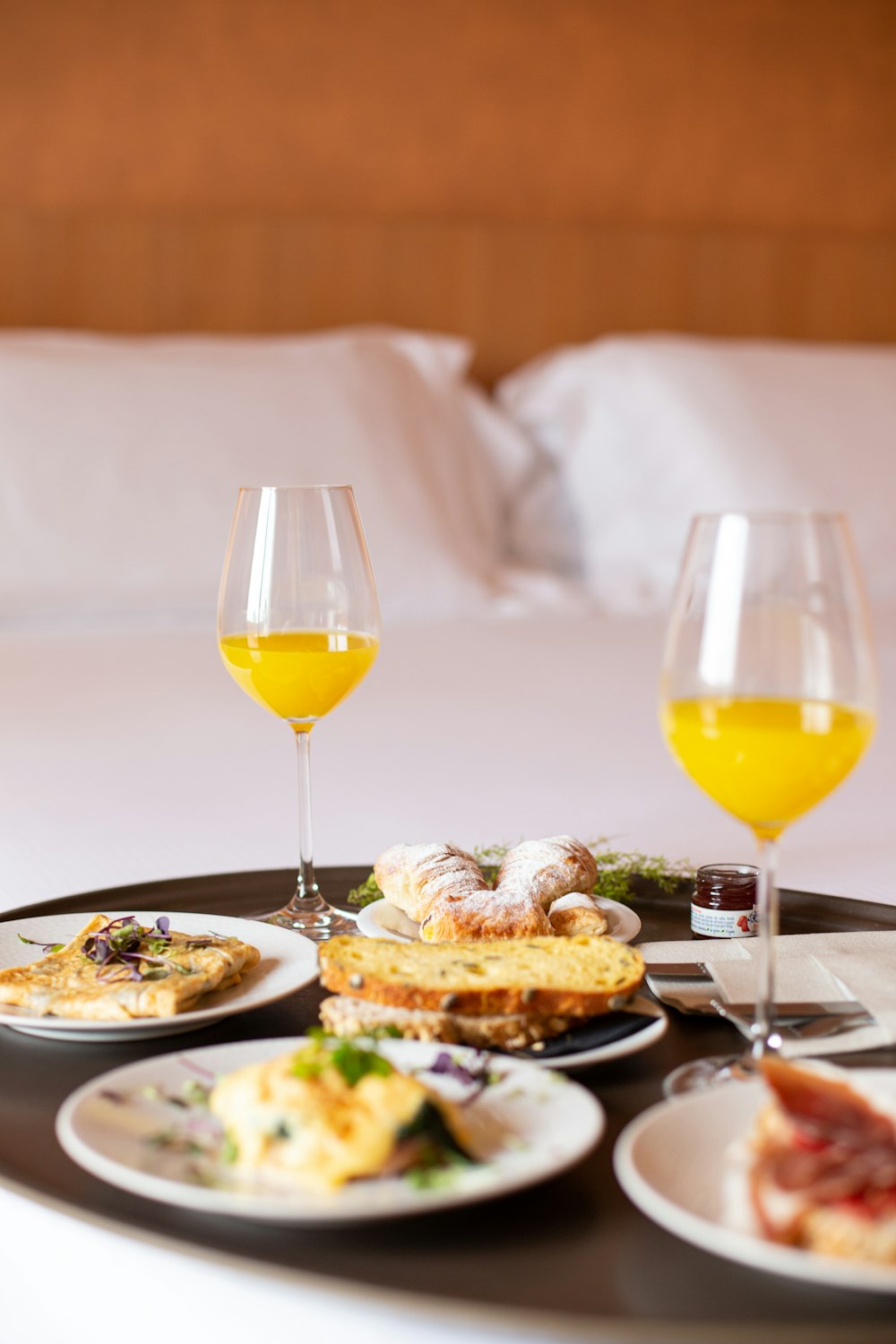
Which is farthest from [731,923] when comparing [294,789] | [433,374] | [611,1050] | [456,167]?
[456,167]

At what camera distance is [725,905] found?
948mm

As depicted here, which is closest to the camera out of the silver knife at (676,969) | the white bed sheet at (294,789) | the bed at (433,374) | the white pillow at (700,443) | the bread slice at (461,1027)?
the white bed sheet at (294,789)

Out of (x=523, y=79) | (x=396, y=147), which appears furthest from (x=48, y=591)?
(x=523, y=79)

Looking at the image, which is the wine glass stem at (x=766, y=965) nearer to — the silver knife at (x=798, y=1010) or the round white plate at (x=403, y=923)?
the silver knife at (x=798, y=1010)

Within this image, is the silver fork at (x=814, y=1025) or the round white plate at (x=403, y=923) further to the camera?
the round white plate at (x=403, y=923)

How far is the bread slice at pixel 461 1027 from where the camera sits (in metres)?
0.73

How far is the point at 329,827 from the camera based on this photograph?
53.9 inches

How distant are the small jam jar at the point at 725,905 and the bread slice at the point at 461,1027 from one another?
229 millimetres

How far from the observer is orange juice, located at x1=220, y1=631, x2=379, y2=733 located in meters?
1.06

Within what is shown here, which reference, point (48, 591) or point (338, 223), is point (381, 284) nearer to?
point (338, 223)

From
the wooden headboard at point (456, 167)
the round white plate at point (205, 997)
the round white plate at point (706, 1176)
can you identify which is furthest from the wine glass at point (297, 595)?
the wooden headboard at point (456, 167)

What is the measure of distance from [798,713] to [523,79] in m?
3.02

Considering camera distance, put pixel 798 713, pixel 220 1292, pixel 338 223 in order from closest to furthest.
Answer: pixel 220 1292 → pixel 798 713 → pixel 338 223

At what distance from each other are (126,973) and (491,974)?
0.20 m
